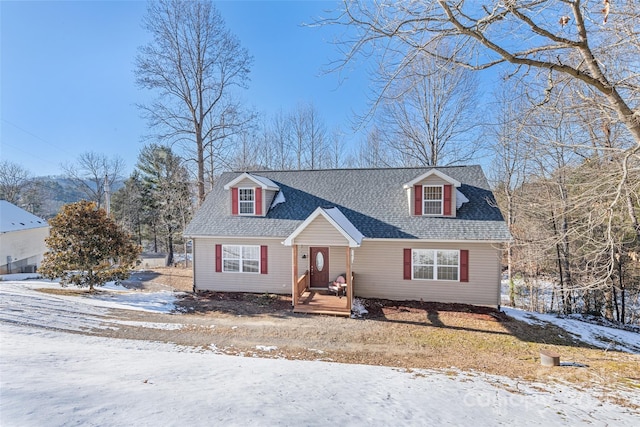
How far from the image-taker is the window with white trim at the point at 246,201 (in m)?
13.8

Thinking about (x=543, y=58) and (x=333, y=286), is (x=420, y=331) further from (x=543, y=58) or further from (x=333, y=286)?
(x=543, y=58)

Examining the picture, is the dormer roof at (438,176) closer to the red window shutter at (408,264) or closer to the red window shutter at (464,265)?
the red window shutter at (464,265)

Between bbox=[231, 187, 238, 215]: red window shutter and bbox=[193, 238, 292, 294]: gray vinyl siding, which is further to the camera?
bbox=[231, 187, 238, 215]: red window shutter

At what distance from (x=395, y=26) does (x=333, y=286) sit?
9.58m

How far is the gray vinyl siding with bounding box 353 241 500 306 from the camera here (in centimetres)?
1152

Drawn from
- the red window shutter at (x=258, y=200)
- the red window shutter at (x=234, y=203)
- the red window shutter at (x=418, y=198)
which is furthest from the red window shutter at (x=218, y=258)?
the red window shutter at (x=418, y=198)

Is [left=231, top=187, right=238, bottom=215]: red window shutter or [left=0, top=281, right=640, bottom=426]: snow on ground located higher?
[left=231, top=187, right=238, bottom=215]: red window shutter

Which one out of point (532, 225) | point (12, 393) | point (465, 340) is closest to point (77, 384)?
point (12, 393)

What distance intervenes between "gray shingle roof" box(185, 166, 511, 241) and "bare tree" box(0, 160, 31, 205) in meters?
35.2

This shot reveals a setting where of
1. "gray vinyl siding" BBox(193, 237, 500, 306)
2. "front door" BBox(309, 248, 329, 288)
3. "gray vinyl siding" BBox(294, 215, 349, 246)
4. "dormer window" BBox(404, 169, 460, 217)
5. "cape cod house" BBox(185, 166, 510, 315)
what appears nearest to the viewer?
"gray vinyl siding" BBox(294, 215, 349, 246)

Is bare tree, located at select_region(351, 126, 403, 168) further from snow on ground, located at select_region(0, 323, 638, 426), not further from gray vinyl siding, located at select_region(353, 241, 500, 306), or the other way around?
snow on ground, located at select_region(0, 323, 638, 426)

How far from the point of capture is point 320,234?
424 inches

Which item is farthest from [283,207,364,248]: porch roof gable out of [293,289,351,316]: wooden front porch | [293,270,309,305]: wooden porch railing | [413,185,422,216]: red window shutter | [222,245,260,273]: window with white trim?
[413,185,422,216]: red window shutter

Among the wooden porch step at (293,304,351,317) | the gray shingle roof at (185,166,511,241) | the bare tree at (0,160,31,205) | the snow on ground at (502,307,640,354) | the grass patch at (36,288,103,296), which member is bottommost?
the snow on ground at (502,307,640,354)
